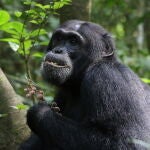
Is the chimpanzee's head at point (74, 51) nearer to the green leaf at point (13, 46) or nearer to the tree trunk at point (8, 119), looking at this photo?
the green leaf at point (13, 46)

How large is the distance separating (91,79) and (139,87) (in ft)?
1.54

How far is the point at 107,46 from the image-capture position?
17.7ft

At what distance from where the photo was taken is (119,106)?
15.5 ft

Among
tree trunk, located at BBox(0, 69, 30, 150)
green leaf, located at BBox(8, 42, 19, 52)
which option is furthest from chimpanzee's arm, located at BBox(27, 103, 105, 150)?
green leaf, located at BBox(8, 42, 19, 52)

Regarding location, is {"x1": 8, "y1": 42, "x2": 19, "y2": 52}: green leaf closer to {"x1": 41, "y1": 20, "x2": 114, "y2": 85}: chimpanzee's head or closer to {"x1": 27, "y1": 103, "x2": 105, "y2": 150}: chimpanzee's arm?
{"x1": 41, "y1": 20, "x2": 114, "y2": 85}: chimpanzee's head

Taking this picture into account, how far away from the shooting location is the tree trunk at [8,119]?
4.79 metres

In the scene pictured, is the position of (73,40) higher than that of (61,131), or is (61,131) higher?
(73,40)

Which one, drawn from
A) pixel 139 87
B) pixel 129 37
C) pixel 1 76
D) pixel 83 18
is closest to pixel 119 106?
pixel 139 87

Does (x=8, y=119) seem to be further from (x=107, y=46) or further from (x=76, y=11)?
(x=76, y=11)

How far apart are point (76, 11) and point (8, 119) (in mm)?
2103

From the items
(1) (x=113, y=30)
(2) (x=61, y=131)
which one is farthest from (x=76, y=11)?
(1) (x=113, y=30)

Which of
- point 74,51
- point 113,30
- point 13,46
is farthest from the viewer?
point 113,30

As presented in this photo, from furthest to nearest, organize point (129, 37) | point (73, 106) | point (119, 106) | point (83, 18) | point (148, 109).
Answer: point (129, 37) < point (83, 18) < point (73, 106) < point (148, 109) < point (119, 106)

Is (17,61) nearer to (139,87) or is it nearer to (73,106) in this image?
(73,106)
